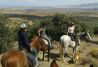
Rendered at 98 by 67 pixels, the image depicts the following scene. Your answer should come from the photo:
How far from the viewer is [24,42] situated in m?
11.0

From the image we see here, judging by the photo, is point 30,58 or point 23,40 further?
point 30,58

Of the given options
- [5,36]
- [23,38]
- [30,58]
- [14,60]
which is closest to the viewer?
[14,60]

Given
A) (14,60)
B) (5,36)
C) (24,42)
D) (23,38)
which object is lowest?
(5,36)

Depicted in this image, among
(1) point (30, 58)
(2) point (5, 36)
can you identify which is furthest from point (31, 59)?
(2) point (5, 36)

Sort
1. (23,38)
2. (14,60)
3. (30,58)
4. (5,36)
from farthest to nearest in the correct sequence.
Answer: (5,36) → (30,58) → (23,38) → (14,60)

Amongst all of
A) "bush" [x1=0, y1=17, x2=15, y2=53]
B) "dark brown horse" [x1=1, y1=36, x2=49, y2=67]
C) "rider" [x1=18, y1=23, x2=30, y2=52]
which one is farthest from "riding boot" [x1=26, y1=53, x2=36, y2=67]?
"bush" [x1=0, y1=17, x2=15, y2=53]

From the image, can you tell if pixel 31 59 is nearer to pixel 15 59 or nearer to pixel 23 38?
pixel 23 38

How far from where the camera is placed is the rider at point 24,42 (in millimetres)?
10859

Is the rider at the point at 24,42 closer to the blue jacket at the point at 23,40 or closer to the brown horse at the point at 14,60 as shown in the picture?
the blue jacket at the point at 23,40

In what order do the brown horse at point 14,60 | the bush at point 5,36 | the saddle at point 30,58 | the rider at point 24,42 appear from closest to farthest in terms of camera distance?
the brown horse at point 14,60 → the rider at point 24,42 → the saddle at point 30,58 → the bush at point 5,36

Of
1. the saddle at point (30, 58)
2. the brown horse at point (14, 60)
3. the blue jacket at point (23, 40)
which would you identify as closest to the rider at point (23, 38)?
the blue jacket at point (23, 40)

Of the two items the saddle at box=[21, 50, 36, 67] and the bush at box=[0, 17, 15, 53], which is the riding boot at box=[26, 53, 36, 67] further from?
the bush at box=[0, 17, 15, 53]

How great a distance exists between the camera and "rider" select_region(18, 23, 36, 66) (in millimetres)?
10859

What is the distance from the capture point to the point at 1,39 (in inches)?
927
